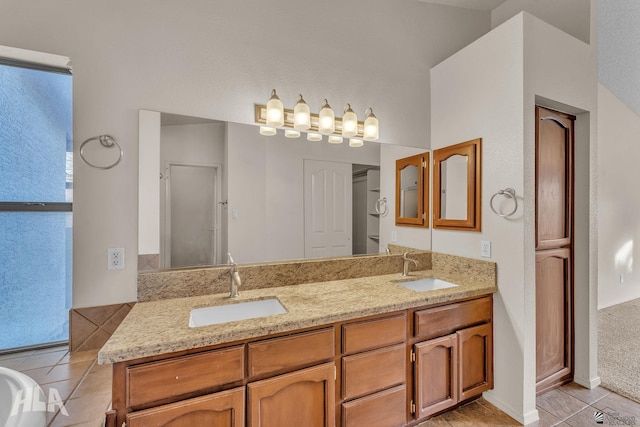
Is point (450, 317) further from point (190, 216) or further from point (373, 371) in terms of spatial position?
point (190, 216)

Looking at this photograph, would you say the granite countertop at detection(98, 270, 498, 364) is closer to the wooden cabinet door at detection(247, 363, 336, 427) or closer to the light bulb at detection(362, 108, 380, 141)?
the wooden cabinet door at detection(247, 363, 336, 427)

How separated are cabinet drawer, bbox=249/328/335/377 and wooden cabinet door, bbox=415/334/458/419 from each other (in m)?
0.62

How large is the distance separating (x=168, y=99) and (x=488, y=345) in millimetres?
2567

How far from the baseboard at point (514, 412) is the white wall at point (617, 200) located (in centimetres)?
314

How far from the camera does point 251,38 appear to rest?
187 cm

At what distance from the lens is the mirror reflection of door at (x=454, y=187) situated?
7.14 ft

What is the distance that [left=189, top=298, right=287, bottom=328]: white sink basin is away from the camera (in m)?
1.47

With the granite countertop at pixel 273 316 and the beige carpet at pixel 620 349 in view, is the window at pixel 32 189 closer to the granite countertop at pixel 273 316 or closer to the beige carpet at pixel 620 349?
the granite countertop at pixel 273 316

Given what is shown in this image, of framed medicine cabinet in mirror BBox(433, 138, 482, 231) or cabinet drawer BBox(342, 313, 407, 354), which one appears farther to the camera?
framed medicine cabinet in mirror BBox(433, 138, 482, 231)

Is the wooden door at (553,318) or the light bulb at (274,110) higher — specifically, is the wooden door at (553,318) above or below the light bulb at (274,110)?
below

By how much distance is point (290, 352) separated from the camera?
1.31 metres

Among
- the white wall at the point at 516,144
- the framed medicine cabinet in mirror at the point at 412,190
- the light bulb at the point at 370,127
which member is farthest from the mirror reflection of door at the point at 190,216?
the white wall at the point at 516,144

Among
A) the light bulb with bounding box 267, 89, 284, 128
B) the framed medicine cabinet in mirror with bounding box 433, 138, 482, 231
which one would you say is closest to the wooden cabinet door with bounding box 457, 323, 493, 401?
the framed medicine cabinet in mirror with bounding box 433, 138, 482, 231

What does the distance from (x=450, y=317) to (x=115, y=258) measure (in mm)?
1972
